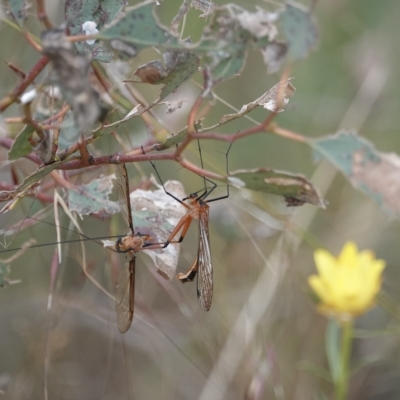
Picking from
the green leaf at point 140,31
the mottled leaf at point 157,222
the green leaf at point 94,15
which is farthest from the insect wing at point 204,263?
the green leaf at point 140,31

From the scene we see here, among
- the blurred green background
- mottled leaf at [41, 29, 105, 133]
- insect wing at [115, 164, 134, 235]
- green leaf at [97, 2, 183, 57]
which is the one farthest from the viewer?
the blurred green background

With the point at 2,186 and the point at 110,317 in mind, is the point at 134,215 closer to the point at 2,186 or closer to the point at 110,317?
the point at 2,186

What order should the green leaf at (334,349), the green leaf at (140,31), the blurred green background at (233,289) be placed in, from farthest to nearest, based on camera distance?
the blurred green background at (233,289), the green leaf at (334,349), the green leaf at (140,31)

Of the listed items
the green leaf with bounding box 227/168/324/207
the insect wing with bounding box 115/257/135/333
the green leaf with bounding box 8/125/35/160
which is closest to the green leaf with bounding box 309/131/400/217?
the green leaf with bounding box 227/168/324/207

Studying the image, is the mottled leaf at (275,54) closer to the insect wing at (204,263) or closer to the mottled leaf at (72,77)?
Result: the mottled leaf at (72,77)

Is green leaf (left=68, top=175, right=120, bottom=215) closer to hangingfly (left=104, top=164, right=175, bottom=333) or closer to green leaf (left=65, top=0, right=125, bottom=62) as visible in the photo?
hangingfly (left=104, top=164, right=175, bottom=333)

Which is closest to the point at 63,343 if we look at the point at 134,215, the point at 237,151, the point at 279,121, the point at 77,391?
the point at 77,391

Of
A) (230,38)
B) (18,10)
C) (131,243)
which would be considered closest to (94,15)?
(18,10)
